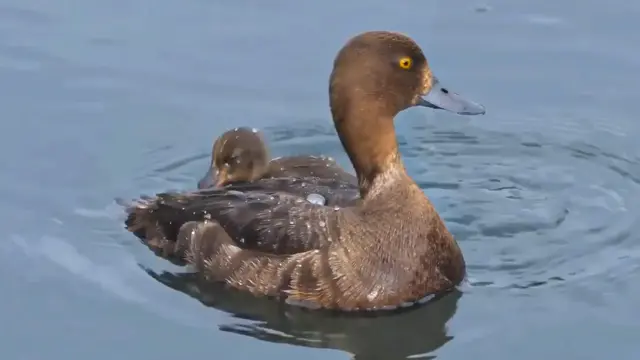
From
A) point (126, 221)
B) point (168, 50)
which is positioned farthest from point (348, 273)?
point (168, 50)

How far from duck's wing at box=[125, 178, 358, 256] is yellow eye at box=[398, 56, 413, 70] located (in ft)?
2.64

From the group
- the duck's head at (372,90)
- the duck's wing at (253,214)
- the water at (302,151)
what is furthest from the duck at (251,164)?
the duck's head at (372,90)

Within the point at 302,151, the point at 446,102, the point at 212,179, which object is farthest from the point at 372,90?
the point at 302,151

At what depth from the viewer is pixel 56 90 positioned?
33.1 feet

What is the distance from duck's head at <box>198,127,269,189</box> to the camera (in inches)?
349

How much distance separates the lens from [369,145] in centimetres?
785

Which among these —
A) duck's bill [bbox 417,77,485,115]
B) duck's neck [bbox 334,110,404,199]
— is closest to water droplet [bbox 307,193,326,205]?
duck's neck [bbox 334,110,404,199]

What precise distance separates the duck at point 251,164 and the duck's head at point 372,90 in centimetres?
80

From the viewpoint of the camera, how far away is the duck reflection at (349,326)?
742cm

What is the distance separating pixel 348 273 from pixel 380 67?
3.66ft

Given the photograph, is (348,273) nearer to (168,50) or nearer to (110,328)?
(110,328)

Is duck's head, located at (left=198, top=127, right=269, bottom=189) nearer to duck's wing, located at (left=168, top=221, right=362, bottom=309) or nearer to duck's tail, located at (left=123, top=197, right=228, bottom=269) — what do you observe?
duck's tail, located at (left=123, top=197, right=228, bottom=269)

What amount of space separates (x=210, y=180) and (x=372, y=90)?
1562 millimetres

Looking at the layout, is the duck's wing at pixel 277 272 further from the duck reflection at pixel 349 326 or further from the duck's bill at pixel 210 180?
the duck's bill at pixel 210 180
